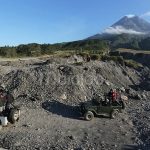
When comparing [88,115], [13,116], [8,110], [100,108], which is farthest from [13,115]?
[100,108]

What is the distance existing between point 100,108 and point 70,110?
122 inches

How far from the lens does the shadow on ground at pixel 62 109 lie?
104 feet

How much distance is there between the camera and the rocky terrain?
24734 mm

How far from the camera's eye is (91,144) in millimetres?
24469

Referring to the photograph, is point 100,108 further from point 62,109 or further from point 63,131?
point 63,131

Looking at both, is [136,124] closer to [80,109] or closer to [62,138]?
[80,109]

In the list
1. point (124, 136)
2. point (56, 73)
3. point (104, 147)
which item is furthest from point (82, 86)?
point (104, 147)

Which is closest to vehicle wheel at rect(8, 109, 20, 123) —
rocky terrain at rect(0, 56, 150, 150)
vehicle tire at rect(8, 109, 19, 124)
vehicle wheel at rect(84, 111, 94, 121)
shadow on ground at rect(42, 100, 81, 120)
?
vehicle tire at rect(8, 109, 19, 124)

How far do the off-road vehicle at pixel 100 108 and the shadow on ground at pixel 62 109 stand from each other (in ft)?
3.24

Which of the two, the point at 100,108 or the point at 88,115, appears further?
the point at 100,108

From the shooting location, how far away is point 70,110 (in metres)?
32.8

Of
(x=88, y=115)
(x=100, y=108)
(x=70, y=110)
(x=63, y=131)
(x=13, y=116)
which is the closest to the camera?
(x=63, y=131)

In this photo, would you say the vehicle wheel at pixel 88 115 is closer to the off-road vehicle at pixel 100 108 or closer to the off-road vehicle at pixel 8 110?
the off-road vehicle at pixel 100 108

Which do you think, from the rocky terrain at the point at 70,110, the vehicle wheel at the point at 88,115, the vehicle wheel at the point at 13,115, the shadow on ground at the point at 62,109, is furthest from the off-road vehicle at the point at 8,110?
the vehicle wheel at the point at 88,115
